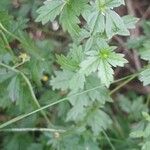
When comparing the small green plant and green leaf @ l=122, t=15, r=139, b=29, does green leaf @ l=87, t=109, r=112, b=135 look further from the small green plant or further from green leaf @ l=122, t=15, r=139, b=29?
green leaf @ l=122, t=15, r=139, b=29

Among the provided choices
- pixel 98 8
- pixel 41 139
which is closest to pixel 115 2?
pixel 98 8

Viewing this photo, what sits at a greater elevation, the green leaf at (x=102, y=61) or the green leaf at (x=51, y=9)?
the green leaf at (x=51, y=9)

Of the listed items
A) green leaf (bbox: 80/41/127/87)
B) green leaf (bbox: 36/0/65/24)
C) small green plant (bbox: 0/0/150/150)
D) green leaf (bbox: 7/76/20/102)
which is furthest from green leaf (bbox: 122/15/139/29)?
green leaf (bbox: 7/76/20/102)

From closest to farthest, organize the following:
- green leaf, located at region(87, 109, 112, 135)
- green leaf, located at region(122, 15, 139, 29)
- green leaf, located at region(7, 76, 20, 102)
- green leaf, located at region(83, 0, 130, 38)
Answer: green leaf, located at region(83, 0, 130, 38)
green leaf, located at region(122, 15, 139, 29)
green leaf, located at region(7, 76, 20, 102)
green leaf, located at region(87, 109, 112, 135)

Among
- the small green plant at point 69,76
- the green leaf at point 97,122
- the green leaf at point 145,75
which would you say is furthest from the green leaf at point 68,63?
the green leaf at point 97,122

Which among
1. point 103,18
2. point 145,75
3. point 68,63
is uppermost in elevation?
point 103,18

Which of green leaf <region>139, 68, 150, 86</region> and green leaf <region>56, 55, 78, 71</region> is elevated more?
green leaf <region>56, 55, 78, 71</region>

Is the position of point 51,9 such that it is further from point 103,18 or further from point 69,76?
point 69,76

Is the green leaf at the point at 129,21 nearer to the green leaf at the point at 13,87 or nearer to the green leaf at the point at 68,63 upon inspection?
the green leaf at the point at 68,63

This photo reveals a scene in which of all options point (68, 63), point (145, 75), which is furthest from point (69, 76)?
point (145, 75)

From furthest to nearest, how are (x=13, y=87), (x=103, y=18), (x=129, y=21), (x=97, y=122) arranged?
1. (x=97, y=122)
2. (x=13, y=87)
3. (x=129, y=21)
4. (x=103, y=18)

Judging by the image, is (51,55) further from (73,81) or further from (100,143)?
(100,143)

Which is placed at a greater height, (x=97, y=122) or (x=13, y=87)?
(x=13, y=87)
